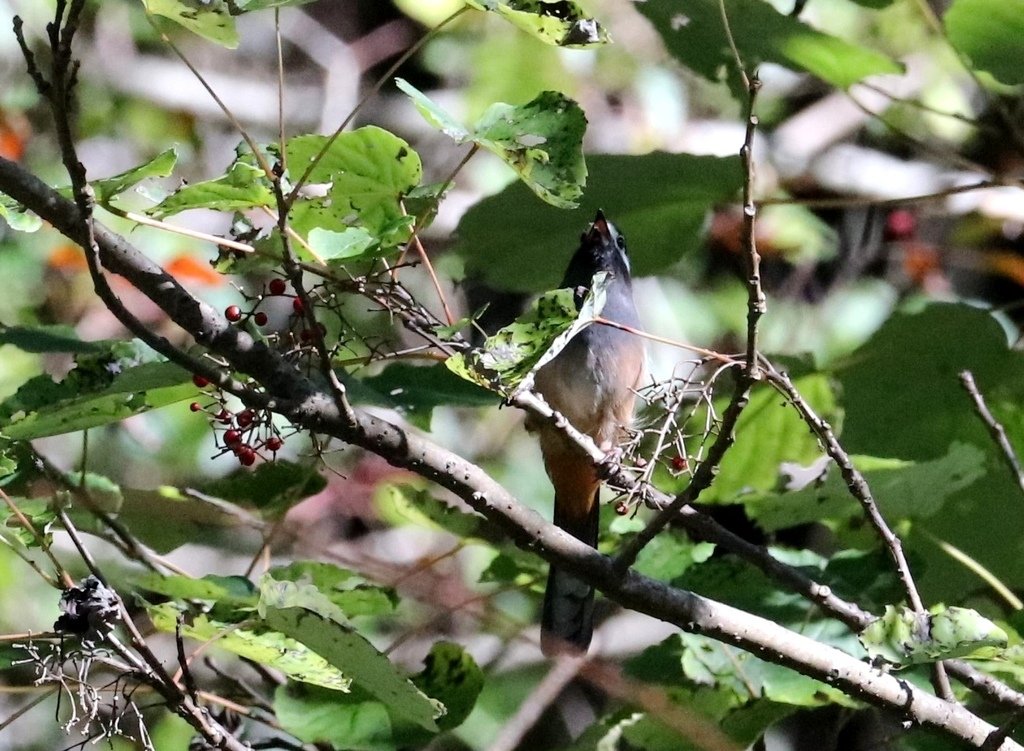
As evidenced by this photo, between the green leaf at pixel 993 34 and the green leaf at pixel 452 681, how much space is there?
1.22 meters

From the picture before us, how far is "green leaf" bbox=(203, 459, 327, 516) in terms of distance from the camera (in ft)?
6.88

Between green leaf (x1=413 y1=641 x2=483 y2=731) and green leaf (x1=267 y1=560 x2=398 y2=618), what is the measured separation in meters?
0.15

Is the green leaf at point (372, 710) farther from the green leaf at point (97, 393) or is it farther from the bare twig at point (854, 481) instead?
the bare twig at point (854, 481)

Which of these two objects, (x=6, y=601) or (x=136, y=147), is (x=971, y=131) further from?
(x=6, y=601)

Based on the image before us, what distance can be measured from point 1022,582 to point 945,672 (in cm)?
52

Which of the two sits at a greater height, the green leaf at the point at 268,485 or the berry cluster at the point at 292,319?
the berry cluster at the point at 292,319

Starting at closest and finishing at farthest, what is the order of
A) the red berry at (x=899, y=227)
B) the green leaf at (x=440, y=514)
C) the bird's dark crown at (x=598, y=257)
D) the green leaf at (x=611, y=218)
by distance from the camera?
the green leaf at (x=440, y=514) < the green leaf at (x=611, y=218) < the bird's dark crown at (x=598, y=257) < the red berry at (x=899, y=227)

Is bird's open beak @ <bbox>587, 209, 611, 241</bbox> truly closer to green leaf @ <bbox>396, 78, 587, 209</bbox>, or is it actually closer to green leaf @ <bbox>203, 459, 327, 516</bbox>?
green leaf @ <bbox>203, 459, 327, 516</bbox>

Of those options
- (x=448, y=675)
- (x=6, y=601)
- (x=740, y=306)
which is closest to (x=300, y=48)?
(x=740, y=306)

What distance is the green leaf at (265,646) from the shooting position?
60.0 inches

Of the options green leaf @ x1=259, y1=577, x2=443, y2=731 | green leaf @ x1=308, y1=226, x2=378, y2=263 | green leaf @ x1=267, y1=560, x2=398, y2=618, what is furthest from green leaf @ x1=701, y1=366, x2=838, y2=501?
green leaf @ x1=308, y1=226, x2=378, y2=263

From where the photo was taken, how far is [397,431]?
145cm

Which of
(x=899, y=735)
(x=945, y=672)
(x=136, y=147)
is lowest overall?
(x=899, y=735)

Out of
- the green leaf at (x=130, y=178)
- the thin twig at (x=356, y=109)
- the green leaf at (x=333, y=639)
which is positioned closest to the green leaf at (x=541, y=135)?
the thin twig at (x=356, y=109)
